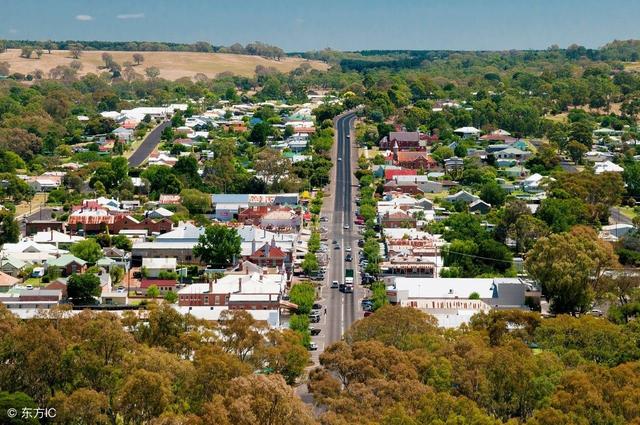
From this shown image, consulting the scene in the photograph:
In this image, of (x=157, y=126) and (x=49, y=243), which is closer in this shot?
(x=49, y=243)

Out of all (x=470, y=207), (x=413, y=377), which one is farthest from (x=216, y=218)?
(x=413, y=377)

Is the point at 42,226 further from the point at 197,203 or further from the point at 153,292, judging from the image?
the point at 153,292

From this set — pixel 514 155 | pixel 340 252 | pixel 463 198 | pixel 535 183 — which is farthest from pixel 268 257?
pixel 514 155

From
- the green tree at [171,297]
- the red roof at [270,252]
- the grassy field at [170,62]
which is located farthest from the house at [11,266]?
the grassy field at [170,62]

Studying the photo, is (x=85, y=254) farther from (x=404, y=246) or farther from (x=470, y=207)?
(x=470, y=207)

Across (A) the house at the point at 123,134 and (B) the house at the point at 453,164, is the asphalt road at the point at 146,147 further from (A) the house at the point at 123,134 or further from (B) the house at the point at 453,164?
(B) the house at the point at 453,164

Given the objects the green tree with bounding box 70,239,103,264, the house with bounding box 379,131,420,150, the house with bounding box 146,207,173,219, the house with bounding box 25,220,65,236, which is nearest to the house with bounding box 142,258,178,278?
the green tree with bounding box 70,239,103,264
